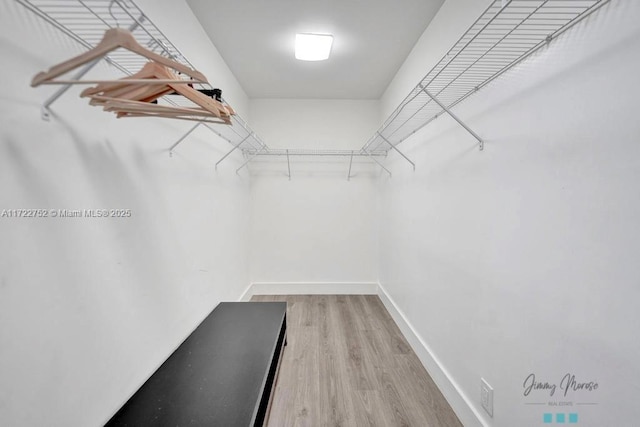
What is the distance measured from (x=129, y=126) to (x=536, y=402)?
1974mm

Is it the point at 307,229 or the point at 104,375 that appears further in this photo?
the point at 307,229

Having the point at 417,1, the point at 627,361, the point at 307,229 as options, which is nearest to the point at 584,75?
the point at 627,361

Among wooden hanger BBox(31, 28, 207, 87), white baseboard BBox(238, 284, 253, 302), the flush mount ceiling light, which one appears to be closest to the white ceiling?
the flush mount ceiling light

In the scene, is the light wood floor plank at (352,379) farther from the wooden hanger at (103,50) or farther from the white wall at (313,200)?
the wooden hanger at (103,50)

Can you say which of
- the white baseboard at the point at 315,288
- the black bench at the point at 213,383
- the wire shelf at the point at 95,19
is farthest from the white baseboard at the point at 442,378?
the wire shelf at the point at 95,19

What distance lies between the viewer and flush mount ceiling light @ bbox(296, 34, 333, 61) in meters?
2.02

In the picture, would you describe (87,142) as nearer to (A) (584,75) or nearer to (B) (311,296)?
(A) (584,75)

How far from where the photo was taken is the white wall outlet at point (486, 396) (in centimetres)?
126

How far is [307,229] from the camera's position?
3471 mm

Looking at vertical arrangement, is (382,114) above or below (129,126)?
above

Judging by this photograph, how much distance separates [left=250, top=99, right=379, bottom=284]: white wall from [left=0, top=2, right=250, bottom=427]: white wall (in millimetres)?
1970

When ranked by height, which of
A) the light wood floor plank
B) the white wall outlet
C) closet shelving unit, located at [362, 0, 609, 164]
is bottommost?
the light wood floor plank

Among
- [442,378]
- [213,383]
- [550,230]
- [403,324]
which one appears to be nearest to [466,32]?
[550,230]

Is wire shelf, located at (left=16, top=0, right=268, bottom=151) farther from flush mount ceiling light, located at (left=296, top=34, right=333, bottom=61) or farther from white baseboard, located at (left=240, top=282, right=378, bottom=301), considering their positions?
white baseboard, located at (left=240, top=282, right=378, bottom=301)
